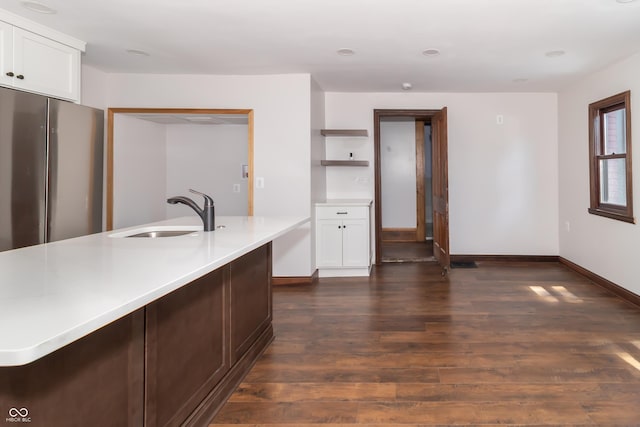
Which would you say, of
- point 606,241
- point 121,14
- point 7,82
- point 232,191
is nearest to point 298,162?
point 232,191

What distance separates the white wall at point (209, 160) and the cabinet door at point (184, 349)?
3.84 meters

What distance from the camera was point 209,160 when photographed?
19.4ft

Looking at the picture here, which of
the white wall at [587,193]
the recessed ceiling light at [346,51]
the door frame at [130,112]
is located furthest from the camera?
the door frame at [130,112]

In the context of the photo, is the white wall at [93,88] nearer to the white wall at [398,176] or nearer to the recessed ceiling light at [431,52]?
the recessed ceiling light at [431,52]

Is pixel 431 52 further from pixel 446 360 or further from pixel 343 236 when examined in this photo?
pixel 446 360

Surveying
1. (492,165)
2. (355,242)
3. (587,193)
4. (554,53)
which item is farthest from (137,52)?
(587,193)

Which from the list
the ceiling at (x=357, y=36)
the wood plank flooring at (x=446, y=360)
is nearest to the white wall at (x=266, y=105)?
the ceiling at (x=357, y=36)

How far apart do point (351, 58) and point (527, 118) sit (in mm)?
3015

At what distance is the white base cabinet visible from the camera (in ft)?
16.4

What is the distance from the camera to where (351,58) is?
3.97 meters

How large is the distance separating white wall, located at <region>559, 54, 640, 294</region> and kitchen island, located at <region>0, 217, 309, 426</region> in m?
3.44

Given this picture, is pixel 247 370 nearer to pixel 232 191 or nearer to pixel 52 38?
pixel 52 38

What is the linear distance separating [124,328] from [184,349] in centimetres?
45

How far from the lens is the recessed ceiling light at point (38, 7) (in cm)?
279
